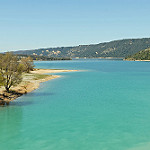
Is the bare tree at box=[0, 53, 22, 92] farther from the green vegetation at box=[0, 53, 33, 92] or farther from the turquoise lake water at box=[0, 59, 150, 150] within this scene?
the turquoise lake water at box=[0, 59, 150, 150]

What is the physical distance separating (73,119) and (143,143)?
15.7m

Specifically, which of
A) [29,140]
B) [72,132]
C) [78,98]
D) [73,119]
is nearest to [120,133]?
[72,132]

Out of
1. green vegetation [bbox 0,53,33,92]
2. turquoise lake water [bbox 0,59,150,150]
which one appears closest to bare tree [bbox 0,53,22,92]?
green vegetation [bbox 0,53,33,92]

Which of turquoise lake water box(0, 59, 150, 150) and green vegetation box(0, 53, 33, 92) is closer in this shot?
turquoise lake water box(0, 59, 150, 150)

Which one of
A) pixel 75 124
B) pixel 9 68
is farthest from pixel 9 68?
pixel 75 124

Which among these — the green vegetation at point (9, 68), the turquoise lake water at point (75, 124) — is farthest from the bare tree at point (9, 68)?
the turquoise lake water at point (75, 124)

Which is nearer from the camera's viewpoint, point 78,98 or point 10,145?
point 10,145

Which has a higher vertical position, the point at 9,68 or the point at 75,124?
the point at 9,68

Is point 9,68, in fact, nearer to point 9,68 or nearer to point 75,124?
point 9,68

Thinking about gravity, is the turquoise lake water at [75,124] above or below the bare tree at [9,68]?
below

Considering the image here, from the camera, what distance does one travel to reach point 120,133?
119ft

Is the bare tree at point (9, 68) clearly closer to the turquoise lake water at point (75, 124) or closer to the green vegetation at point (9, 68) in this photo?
the green vegetation at point (9, 68)

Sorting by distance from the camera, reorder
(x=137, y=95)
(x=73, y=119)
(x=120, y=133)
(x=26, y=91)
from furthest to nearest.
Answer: (x=26, y=91) < (x=137, y=95) < (x=73, y=119) < (x=120, y=133)

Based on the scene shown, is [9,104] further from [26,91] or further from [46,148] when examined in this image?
[46,148]
